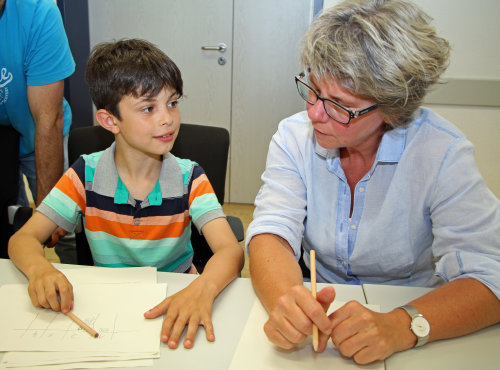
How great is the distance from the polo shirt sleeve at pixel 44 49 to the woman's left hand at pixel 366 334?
4.55 feet

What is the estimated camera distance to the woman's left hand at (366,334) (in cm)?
77

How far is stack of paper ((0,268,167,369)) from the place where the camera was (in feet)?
2.54

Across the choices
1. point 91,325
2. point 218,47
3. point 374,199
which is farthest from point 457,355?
point 218,47

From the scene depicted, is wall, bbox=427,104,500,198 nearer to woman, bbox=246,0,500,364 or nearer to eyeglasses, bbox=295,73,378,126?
woman, bbox=246,0,500,364

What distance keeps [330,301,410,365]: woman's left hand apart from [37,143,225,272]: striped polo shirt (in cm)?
55

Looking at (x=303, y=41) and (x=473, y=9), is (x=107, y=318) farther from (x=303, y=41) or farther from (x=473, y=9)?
(x=473, y=9)

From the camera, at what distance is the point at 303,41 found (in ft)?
3.47

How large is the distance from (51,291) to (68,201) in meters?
0.41

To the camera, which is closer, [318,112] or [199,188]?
[318,112]

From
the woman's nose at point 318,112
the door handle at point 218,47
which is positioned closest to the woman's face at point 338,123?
the woman's nose at point 318,112

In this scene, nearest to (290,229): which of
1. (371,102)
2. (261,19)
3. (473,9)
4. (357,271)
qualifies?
(357,271)

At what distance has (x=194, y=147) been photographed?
150cm

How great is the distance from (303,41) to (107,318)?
0.78 m

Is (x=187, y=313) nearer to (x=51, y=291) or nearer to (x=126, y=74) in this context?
(x=51, y=291)
